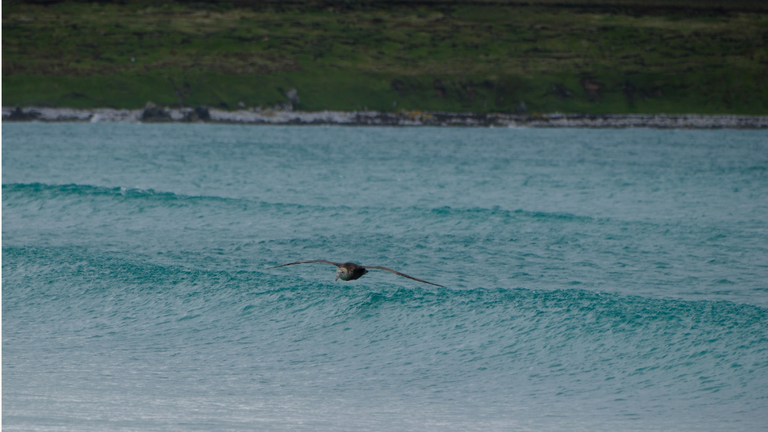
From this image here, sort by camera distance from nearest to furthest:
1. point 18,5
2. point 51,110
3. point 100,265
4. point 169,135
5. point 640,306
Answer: point 640,306, point 100,265, point 169,135, point 51,110, point 18,5

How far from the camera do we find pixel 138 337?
1320 centimetres

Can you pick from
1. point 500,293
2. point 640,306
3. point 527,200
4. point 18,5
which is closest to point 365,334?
point 500,293

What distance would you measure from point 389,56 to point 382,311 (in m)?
126

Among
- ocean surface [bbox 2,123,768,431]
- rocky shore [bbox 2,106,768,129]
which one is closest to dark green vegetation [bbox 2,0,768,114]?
rocky shore [bbox 2,106,768,129]

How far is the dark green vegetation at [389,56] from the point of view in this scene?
115 metres

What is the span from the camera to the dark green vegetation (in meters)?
115

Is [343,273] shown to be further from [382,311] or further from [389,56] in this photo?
[389,56]

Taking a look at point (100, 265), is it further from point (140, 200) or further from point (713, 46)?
point (713, 46)

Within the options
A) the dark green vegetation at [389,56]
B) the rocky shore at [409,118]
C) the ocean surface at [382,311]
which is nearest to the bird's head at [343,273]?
the ocean surface at [382,311]

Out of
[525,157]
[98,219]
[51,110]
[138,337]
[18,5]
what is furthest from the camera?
[18,5]

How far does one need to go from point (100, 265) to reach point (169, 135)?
57.2 m

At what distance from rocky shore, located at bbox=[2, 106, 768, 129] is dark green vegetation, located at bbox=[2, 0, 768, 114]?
152 inches

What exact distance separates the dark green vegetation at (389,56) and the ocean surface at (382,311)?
85.7 meters

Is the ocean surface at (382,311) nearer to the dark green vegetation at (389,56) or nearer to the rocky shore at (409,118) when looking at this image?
the rocky shore at (409,118)
